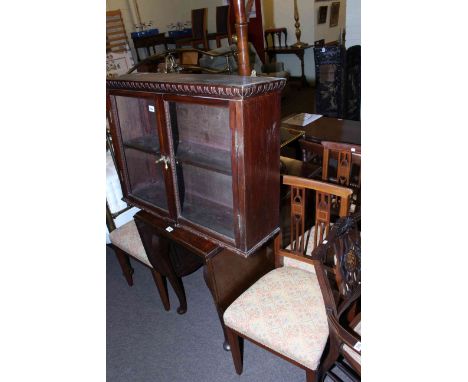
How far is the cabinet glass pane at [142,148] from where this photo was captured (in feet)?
4.83

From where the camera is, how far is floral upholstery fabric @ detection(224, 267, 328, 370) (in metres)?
1.24

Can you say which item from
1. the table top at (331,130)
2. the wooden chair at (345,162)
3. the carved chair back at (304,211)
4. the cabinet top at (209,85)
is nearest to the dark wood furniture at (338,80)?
the table top at (331,130)

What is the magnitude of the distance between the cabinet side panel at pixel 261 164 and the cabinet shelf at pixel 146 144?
45 centimetres

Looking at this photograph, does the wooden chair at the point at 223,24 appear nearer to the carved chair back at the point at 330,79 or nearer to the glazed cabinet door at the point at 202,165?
the carved chair back at the point at 330,79

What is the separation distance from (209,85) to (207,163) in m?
0.30

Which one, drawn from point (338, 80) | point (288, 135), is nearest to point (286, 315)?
point (288, 135)

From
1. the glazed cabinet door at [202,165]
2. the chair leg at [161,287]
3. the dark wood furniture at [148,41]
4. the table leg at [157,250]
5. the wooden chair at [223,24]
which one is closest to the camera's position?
the glazed cabinet door at [202,165]

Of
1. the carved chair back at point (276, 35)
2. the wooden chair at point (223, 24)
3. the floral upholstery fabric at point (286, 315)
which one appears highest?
the wooden chair at point (223, 24)

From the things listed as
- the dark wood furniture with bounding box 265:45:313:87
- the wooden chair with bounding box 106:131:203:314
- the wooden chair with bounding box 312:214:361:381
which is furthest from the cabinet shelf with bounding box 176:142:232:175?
the dark wood furniture with bounding box 265:45:313:87

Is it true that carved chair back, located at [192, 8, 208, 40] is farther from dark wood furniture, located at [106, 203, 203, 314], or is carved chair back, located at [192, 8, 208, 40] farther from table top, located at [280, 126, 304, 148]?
dark wood furniture, located at [106, 203, 203, 314]

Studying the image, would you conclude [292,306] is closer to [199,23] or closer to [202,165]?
[202,165]

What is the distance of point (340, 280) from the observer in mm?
1179
